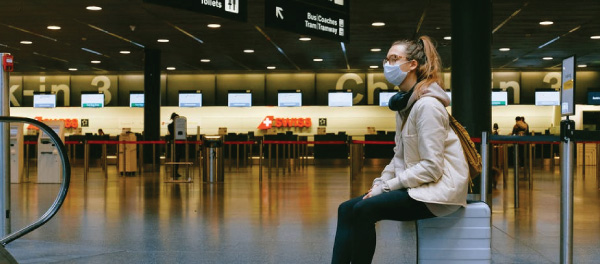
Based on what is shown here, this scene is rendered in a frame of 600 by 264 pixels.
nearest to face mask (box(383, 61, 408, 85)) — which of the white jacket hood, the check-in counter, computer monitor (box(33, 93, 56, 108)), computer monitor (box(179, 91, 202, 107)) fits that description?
the white jacket hood

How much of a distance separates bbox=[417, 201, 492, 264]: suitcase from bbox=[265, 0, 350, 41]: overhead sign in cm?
537

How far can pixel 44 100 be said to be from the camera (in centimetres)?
2702

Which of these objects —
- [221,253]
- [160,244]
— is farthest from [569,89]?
[160,244]

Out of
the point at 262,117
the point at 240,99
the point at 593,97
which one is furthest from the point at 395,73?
the point at 593,97

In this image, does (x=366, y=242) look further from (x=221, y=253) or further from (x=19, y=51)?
(x=19, y=51)

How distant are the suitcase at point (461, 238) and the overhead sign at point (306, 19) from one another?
17.6 ft

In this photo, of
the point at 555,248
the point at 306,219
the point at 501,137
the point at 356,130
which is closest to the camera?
the point at 501,137

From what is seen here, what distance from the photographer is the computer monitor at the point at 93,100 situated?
1052 inches

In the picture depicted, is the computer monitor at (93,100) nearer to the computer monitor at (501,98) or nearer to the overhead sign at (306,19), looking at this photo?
the computer monitor at (501,98)

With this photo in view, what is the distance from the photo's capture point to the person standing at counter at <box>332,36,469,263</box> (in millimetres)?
3193

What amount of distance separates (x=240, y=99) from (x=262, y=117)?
1.24 m

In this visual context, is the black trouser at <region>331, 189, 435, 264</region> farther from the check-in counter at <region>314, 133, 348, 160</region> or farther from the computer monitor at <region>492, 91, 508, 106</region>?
the computer monitor at <region>492, 91, 508, 106</region>

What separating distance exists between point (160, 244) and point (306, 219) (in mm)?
2114

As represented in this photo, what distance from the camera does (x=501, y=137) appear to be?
517cm
